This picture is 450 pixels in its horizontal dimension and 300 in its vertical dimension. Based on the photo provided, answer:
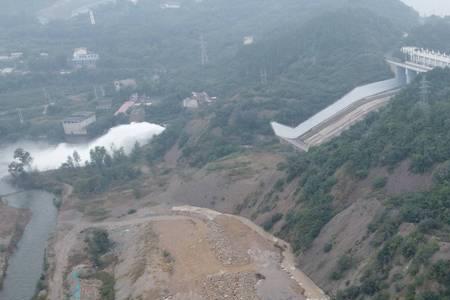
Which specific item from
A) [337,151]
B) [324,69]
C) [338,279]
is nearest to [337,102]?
[324,69]

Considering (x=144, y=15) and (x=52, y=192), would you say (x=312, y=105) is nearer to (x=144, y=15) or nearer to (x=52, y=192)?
(x=52, y=192)

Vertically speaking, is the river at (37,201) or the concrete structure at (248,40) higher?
the concrete structure at (248,40)

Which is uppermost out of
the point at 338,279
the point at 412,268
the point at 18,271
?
the point at 412,268

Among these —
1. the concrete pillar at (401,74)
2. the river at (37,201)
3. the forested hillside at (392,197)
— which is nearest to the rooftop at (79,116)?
the river at (37,201)

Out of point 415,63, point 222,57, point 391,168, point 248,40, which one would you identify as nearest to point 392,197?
point 391,168

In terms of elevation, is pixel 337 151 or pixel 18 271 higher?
pixel 337 151

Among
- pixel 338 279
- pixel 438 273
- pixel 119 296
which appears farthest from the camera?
pixel 119 296

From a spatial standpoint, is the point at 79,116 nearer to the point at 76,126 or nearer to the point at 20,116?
the point at 76,126

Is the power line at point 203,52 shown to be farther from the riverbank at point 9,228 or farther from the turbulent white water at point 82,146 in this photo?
the riverbank at point 9,228
